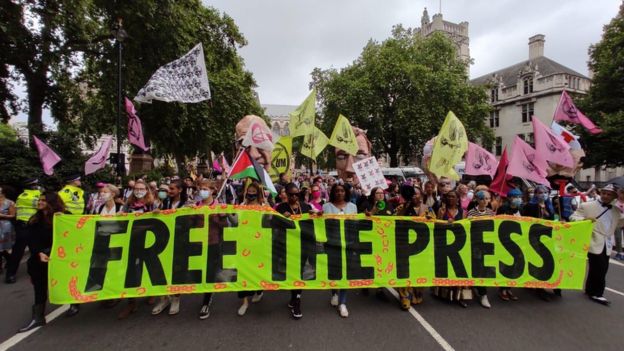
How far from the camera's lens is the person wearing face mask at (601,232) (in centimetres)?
532

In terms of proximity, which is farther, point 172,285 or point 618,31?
point 618,31

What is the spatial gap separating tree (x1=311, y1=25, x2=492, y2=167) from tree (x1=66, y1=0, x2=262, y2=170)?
9.03m

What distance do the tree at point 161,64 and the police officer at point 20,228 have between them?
989 centimetres

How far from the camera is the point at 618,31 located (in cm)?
2469

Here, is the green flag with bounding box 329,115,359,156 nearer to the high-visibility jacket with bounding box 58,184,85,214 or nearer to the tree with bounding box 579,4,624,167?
the high-visibility jacket with bounding box 58,184,85,214

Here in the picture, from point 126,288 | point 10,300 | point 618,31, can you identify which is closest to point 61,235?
point 126,288

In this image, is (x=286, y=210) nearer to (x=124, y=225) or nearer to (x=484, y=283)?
(x=124, y=225)

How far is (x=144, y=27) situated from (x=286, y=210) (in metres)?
13.8

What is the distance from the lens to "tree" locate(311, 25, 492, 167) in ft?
94.6

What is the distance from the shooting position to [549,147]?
6797mm

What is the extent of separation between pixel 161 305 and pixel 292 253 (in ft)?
6.57

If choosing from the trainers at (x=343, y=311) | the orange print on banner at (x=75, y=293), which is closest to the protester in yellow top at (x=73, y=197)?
the orange print on banner at (x=75, y=293)

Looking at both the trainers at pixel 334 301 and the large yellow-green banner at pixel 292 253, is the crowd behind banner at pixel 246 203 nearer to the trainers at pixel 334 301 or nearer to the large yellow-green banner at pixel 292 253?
the trainers at pixel 334 301

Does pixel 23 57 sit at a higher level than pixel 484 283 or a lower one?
higher
